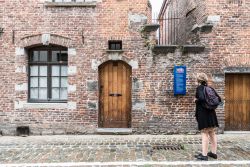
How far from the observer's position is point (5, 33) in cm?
927

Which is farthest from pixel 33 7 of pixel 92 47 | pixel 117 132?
pixel 117 132

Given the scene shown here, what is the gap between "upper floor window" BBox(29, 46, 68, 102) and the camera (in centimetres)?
948

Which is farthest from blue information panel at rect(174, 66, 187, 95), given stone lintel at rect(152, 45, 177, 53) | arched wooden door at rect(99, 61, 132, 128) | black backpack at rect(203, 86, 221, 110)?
black backpack at rect(203, 86, 221, 110)

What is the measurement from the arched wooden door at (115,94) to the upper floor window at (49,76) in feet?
4.30

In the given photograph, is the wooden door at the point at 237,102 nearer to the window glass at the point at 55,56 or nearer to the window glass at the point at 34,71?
the window glass at the point at 55,56

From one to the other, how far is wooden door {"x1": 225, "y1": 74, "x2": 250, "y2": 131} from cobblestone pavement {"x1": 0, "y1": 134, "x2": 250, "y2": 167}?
528 mm

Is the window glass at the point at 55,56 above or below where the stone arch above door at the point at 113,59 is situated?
above

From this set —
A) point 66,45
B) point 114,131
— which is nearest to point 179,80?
point 114,131

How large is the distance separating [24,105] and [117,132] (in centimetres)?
325

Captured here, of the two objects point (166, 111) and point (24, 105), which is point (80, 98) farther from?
point (166, 111)

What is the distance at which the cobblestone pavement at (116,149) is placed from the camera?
631 cm

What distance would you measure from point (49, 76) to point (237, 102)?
21.3 feet

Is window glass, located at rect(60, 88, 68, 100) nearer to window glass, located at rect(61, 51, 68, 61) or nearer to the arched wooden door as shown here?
window glass, located at rect(61, 51, 68, 61)

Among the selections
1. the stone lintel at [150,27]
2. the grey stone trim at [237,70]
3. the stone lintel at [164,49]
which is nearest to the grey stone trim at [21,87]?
the stone lintel at [150,27]
